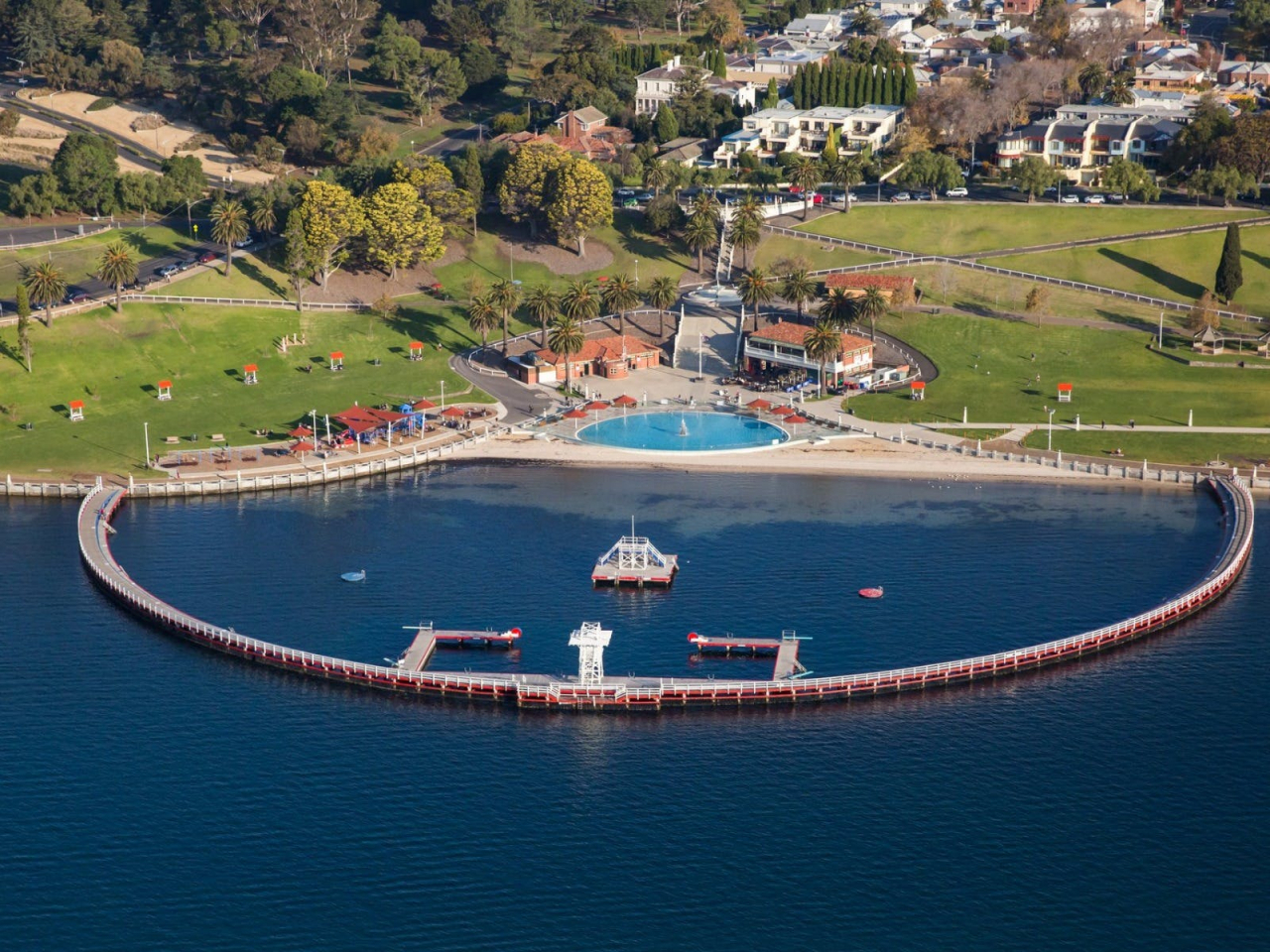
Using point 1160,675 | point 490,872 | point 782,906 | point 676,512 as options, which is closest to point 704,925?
point 782,906

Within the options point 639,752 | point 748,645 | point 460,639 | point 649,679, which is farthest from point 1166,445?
point 639,752

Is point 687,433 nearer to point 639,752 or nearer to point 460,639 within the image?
point 460,639

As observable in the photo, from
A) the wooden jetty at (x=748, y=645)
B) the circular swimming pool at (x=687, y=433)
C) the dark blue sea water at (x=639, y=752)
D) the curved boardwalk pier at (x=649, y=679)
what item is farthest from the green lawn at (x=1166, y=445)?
the wooden jetty at (x=748, y=645)

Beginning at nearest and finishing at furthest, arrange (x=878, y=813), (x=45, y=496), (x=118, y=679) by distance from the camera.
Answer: (x=878, y=813) → (x=118, y=679) → (x=45, y=496)

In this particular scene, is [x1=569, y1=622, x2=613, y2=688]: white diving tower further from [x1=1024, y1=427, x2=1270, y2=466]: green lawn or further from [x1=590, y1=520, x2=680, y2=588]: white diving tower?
[x1=1024, y1=427, x2=1270, y2=466]: green lawn

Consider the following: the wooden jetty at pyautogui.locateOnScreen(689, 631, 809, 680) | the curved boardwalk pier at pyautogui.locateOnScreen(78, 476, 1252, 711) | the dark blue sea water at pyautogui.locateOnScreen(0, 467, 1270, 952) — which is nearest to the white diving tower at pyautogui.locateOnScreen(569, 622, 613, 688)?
the curved boardwalk pier at pyautogui.locateOnScreen(78, 476, 1252, 711)

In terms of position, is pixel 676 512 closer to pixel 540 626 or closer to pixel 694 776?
pixel 540 626

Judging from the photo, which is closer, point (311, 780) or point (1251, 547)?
point (311, 780)

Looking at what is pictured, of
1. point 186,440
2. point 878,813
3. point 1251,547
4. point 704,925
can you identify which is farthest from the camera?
point 186,440
